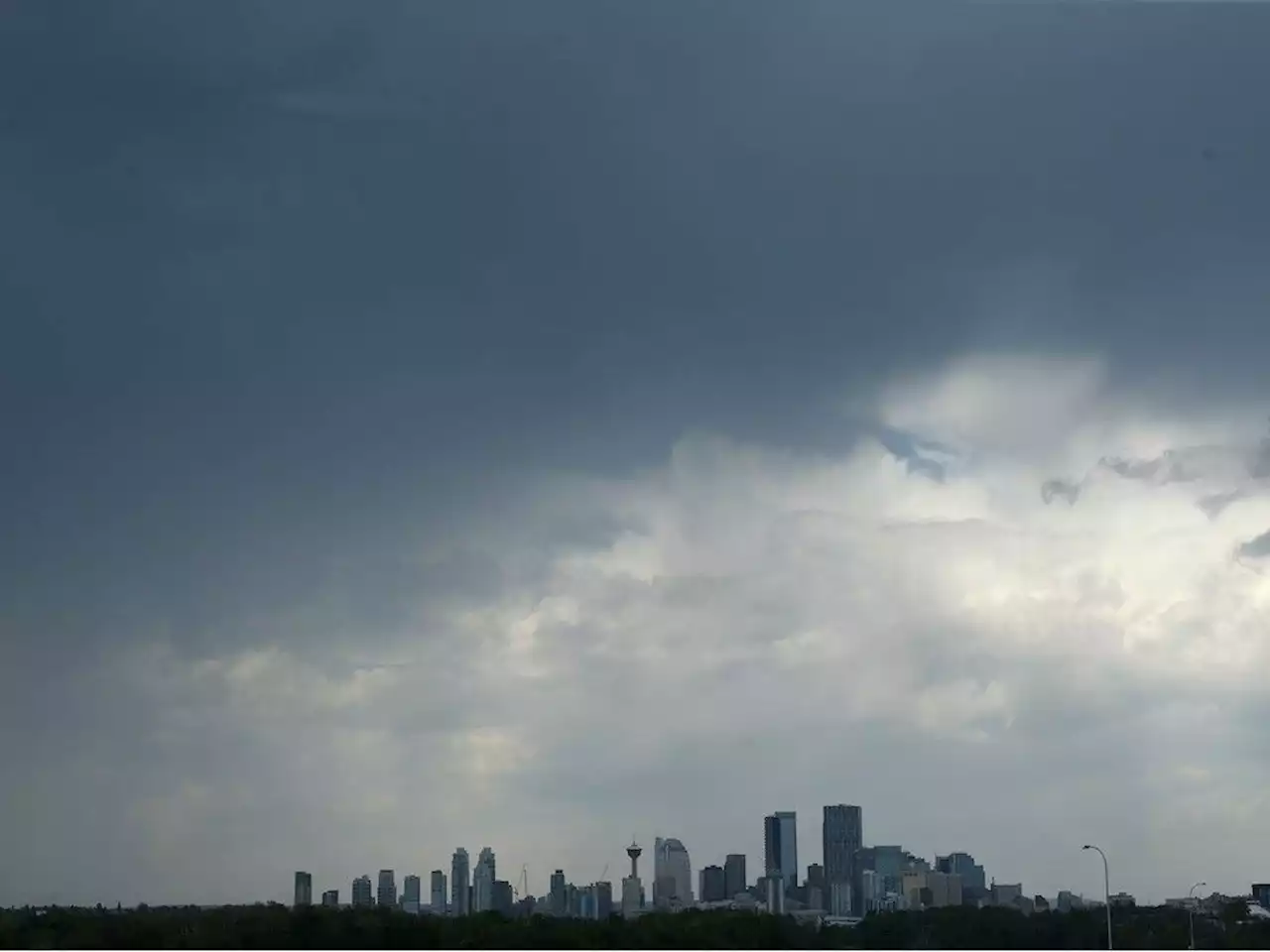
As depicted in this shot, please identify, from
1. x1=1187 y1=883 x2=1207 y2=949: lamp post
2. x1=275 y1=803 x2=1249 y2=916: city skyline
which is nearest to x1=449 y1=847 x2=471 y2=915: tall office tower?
x1=275 y1=803 x2=1249 y2=916: city skyline

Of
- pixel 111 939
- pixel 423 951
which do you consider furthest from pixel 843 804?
pixel 111 939

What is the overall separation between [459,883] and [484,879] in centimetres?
16

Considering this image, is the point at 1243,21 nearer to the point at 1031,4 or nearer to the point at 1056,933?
the point at 1031,4

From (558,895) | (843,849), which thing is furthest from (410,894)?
(843,849)

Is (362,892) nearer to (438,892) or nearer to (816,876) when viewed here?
(438,892)

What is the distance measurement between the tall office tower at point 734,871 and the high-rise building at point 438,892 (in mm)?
1890

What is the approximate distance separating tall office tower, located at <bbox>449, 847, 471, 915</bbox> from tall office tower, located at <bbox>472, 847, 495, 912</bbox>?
1.8 inches

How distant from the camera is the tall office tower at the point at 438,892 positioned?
873 centimetres

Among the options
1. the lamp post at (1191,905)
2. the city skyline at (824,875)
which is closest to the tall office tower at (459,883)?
the city skyline at (824,875)

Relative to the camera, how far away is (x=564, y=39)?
7918 mm

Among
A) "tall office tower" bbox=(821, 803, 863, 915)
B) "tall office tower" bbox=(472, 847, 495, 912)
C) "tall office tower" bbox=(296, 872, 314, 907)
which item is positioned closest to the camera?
"tall office tower" bbox=(296, 872, 314, 907)

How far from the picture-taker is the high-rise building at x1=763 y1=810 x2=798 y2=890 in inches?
370

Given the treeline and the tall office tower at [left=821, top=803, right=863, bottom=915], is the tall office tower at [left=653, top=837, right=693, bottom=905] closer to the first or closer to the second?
the treeline

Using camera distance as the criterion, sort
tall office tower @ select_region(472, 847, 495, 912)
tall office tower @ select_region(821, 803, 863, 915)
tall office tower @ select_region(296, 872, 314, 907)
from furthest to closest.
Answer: tall office tower @ select_region(821, 803, 863, 915) → tall office tower @ select_region(472, 847, 495, 912) → tall office tower @ select_region(296, 872, 314, 907)
